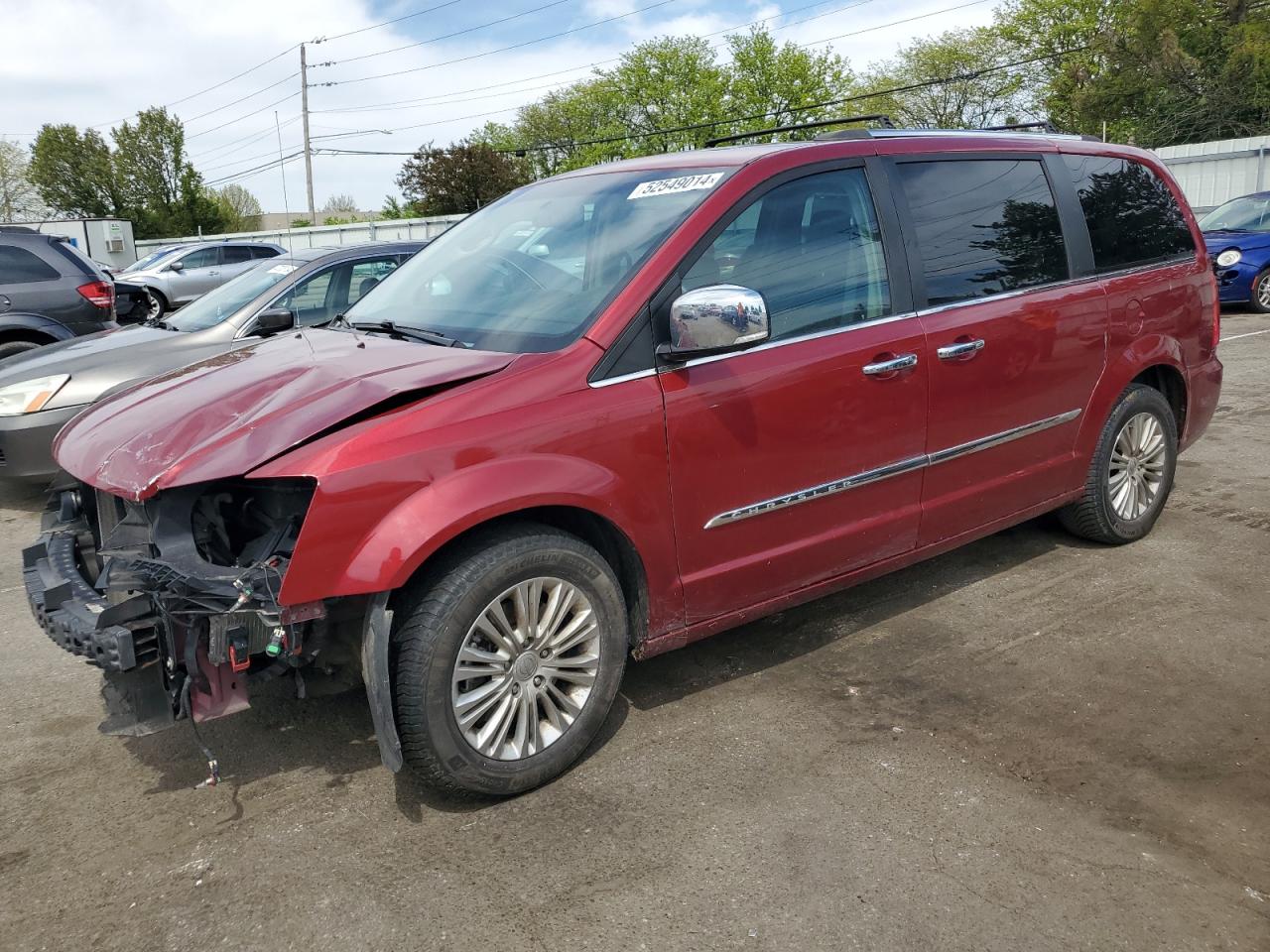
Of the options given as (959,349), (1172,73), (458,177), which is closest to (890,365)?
(959,349)

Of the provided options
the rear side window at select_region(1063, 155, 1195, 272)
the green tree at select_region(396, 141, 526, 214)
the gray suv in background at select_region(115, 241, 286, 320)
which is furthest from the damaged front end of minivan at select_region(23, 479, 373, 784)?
the green tree at select_region(396, 141, 526, 214)

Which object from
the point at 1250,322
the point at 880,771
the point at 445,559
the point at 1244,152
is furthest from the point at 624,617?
the point at 1244,152

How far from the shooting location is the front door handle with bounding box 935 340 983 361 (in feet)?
12.9

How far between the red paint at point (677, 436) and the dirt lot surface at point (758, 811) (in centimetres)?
41

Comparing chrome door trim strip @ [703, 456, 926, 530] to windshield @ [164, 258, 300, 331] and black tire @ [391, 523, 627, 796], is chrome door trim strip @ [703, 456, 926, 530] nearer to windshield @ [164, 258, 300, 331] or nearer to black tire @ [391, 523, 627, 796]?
black tire @ [391, 523, 627, 796]

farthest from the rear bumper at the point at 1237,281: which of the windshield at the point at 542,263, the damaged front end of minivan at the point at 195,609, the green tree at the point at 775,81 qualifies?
the green tree at the point at 775,81

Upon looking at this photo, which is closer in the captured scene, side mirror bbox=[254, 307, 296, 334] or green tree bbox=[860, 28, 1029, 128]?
side mirror bbox=[254, 307, 296, 334]

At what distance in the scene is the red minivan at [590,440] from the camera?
2824mm

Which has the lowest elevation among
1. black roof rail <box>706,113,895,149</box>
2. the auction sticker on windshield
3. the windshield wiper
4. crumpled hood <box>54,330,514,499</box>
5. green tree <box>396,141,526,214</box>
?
crumpled hood <box>54,330,514,499</box>

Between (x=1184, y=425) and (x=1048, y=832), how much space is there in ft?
10.5

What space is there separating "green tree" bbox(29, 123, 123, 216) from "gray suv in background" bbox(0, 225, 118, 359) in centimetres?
5629

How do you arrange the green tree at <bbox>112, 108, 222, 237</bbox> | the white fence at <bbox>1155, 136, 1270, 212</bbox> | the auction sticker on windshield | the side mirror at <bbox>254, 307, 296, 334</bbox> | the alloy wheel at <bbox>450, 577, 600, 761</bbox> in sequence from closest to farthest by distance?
the alloy wheel at <bbox>450, 577, 600, 761</bbox>
the auction sticker on windshield
the side mirror at <bbox>254, 307, 296, 334</bbox>
the white fence at <bbox>1155, 136, 1270, 212</bbox>
the green tree at <bbox>112, 108, 222, 237</bbox>

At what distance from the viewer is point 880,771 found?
10.5 ft

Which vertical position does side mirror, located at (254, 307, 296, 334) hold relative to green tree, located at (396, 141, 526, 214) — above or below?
below
